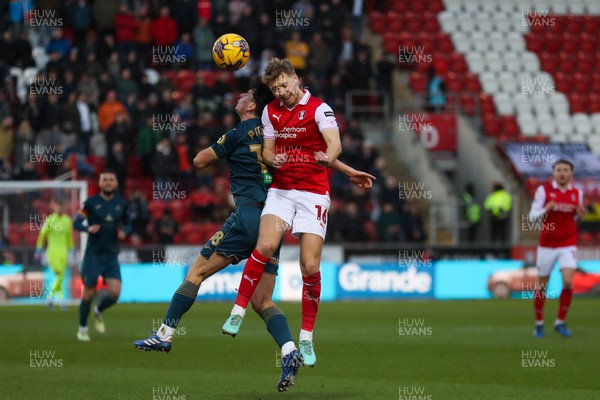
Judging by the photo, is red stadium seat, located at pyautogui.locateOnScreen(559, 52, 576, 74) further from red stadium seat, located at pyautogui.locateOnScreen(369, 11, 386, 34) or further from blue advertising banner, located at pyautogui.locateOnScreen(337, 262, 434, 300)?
blue advertising banner, located at pyautogui.locateOnScreen(337, 262, 434, 300)

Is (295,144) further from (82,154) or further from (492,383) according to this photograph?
(82,154)

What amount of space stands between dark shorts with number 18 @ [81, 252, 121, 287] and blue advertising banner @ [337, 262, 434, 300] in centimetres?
1027

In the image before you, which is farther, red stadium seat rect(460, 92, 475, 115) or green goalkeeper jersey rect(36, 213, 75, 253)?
red stadium seat rect(460, 92, 475, 115)

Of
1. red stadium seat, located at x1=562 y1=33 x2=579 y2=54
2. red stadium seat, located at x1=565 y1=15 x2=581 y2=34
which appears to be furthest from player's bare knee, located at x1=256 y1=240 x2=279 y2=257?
red stadium seat, located at x1=565 y1=15 x2=581 y2=34

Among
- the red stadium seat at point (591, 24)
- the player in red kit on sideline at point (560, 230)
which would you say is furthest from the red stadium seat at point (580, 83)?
the player in red kit on sideline at point (560, 230)

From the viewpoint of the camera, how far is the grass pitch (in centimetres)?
1062

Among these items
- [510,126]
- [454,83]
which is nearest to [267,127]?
[510,126]

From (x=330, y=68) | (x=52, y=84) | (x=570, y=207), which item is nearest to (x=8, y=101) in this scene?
(x=52, y=84)

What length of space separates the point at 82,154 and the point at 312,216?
1731 centimetres

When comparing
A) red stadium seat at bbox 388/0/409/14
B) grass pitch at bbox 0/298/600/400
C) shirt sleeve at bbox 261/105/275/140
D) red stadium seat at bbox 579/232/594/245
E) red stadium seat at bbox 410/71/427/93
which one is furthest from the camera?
red stadium seat at bbox 388/0/409/14

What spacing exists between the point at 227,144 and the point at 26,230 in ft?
47.3

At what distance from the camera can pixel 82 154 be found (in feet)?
87.4

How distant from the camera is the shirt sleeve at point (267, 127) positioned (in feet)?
33.6

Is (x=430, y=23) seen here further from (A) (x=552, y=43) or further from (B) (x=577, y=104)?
(B) (x=577, y=104)
